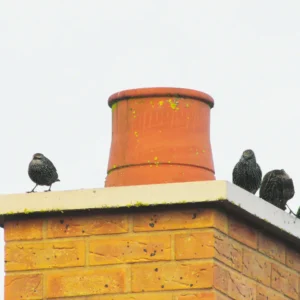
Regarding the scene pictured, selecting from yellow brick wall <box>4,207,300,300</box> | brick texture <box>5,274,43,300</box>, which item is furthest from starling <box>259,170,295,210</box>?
brick texture <box>5,274,43,300</box>

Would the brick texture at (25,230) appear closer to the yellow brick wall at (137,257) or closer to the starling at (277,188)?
the yellow brick wall at (137,257)

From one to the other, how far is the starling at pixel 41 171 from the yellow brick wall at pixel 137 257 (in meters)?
2.27

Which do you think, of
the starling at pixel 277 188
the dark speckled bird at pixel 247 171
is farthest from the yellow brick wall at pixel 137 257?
the dark speckled bird at pixel 247 171

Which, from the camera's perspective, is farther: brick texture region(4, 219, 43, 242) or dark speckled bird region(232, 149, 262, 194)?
dark speckled bird region(232, 149, 262, 194)

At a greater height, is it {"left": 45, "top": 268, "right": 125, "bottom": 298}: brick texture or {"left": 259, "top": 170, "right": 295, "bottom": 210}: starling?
{"left": 259, "top": 170, "right": 295, "bottom": 210}: starling

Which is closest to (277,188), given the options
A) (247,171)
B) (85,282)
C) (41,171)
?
(247,171)

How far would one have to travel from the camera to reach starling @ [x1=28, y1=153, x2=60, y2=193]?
7.07 metres

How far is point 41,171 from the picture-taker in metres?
7.07

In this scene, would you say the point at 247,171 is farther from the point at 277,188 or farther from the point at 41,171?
the point at 41,171

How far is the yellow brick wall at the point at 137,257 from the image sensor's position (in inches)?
175

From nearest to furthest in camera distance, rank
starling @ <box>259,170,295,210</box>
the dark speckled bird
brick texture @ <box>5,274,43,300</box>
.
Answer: brick texture @ <box>5,274,43,300</box>, starling @ <box>259,170,295,210</box>, the dark speckled bird

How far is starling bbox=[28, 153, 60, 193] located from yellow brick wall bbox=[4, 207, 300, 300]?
2.27 meters

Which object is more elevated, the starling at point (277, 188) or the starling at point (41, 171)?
the starling at point (41, 171)

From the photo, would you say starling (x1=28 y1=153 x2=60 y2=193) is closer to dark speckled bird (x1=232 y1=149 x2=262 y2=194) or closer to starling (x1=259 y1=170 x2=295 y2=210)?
dark speckled bird (x1=232 y1=149 x2=262 y2=194)
